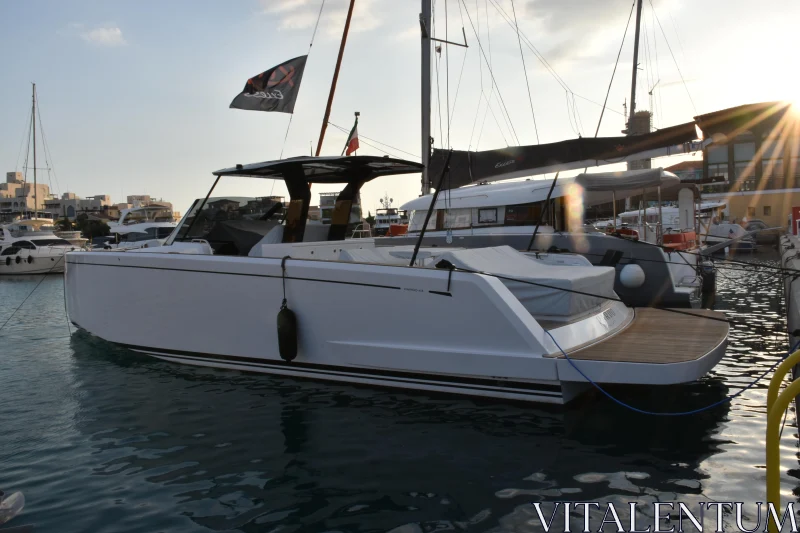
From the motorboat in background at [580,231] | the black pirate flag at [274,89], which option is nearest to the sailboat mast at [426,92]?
the motorboat in background at [580,231]

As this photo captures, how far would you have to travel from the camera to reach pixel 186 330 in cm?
700

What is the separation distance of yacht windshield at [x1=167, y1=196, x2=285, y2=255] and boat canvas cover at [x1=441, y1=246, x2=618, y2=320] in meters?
3.23

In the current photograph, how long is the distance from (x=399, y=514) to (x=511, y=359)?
184cm

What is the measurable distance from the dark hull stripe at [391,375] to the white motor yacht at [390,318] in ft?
0.05

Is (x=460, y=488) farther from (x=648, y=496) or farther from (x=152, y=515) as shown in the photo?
(x=152, y=515)

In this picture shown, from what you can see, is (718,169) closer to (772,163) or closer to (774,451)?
(772,163)

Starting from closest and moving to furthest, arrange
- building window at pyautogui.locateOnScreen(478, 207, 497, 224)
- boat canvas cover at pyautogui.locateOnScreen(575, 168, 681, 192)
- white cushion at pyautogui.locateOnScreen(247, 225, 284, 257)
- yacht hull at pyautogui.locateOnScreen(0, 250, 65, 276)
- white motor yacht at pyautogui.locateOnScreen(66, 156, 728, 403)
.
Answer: white motor yacht at pyautogui.locateOnScreen(66, 156, 728, 403) < white cushion at pyautogui.locateOnScreen(247, 225, 284, 257) < boat canvas cover at pyautogui.locateOnScreen(575, 168, 681, 192) < building window at pyautogui.locateOnScreen(478, 207, 497, 224) < yacht hull at pyautogui.locateOnScreen(0, 250, 65, 276)

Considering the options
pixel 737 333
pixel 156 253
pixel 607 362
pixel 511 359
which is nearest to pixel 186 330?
pixel 156 253

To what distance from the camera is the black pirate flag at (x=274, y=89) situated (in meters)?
9.97

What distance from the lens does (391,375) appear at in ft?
19.3

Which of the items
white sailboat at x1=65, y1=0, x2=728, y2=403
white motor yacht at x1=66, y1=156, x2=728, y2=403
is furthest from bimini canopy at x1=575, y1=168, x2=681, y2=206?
white motor yacht at x1=66, y1=156, x2=728, y2=403

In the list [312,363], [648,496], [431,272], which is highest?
[431,272]

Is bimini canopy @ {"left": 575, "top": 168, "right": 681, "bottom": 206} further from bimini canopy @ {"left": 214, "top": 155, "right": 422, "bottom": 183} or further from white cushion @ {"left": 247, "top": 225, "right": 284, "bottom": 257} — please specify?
white cushion @ {"left": 247, "top": 225, "right": 284, "bottom": 257}

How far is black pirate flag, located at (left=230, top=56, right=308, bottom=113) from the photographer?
9969mm
